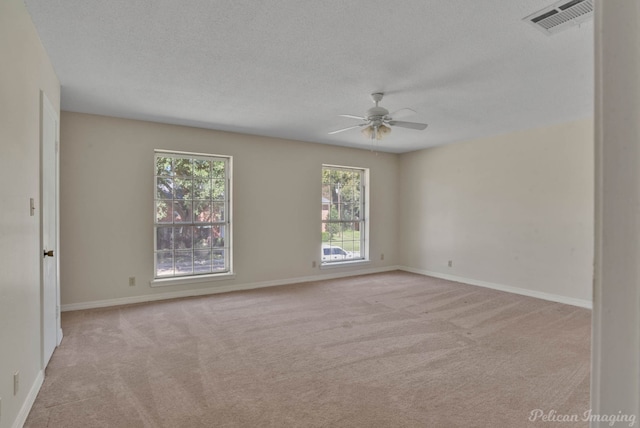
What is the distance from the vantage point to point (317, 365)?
276cm

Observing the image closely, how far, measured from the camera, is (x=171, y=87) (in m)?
3.38

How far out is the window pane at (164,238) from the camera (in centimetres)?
479

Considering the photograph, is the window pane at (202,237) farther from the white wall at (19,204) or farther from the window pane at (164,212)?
the white wall at (19,204)

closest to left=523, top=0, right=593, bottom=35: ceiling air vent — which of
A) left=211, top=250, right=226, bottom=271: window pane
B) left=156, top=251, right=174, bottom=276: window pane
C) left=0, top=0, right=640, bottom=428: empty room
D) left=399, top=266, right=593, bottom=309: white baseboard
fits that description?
left=0, top=0, right=640, bottom=428: empty room

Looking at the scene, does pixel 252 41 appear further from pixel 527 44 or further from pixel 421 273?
pixel 421 273

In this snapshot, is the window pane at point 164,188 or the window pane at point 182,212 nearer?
the window pane at point 164,188

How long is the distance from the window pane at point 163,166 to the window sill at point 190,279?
1525 mm

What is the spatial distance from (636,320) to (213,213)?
17.3ft

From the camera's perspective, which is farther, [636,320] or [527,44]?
[527,44]

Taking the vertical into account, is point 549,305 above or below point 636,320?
below

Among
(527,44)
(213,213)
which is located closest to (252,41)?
(527,44)

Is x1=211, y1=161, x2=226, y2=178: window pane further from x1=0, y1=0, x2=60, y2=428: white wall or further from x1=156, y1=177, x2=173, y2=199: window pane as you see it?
x1=0, y1=0, x2=60, y2=428: white wall

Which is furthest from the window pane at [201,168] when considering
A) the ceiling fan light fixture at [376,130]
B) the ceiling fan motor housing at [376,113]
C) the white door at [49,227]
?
the ceiling fan motor housing at [376,113]

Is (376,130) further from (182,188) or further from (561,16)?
(182,188)
